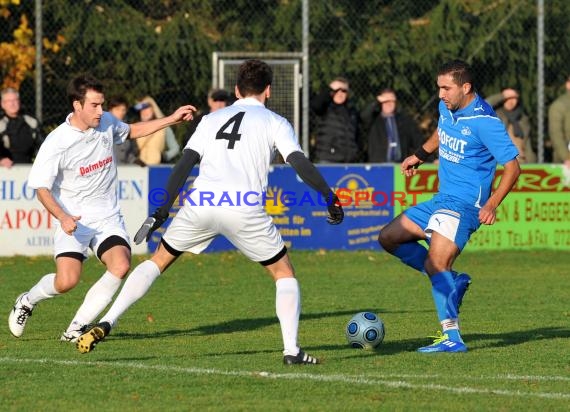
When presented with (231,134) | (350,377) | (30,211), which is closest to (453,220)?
(350,377)

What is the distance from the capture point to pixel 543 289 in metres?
14.8

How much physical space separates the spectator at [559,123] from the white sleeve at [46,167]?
1014cm

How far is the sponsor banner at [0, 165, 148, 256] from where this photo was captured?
698 inches

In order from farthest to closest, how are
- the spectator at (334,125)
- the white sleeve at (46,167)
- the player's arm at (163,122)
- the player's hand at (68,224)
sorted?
the spectator at (334,125), the white sleeve at (46,167), the player's arm at (163,122), the player's hand at (68,224)

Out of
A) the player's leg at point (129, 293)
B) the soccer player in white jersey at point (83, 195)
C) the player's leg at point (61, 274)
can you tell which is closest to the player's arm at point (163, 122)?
the soccer player in white jersey at point (83, 195)

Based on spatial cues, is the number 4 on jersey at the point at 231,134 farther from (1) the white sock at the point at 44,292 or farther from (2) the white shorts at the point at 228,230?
(1) the white sock at the point at 44,292

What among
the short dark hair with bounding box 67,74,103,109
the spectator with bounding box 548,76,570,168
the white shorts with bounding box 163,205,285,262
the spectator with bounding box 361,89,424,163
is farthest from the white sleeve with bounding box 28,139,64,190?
the spectator with bounding box 548,76,570,168

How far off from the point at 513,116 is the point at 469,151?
9.76 meters

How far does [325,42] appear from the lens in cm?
1997

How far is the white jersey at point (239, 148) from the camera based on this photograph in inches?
353

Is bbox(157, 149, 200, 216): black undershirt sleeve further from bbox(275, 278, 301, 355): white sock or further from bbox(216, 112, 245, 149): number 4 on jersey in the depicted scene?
bbox(275, 278, 301, 355): white sock

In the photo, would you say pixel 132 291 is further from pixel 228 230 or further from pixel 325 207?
pixel 325 207

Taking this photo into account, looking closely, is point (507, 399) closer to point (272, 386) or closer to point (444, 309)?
point (272, 386)

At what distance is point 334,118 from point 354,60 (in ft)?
5.02
